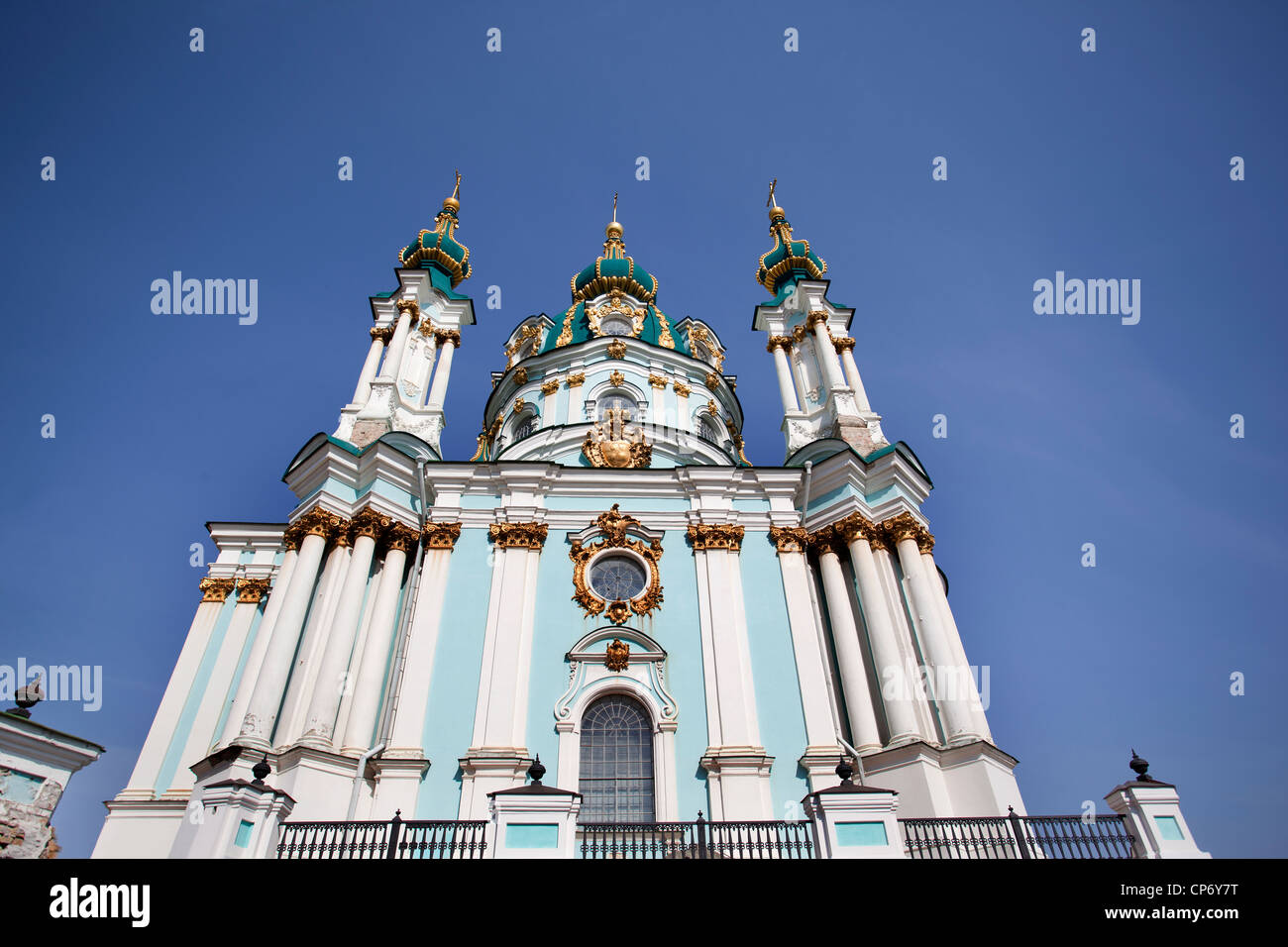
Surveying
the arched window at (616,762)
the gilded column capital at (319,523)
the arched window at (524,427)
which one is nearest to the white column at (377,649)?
the gilded column capital at (319,523)

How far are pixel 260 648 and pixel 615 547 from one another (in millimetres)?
7898

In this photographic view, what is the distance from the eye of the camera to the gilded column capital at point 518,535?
17016 millimetres

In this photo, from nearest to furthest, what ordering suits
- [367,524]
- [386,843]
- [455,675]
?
[386,843]
[455,675]
[367,524]

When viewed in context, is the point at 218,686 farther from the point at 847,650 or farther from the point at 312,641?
the point at 847,650

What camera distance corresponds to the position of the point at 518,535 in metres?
17.1

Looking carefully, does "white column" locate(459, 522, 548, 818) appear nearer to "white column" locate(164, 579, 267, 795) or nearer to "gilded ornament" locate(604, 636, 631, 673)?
"gilded ornament" locate(604, 636, 631, 673)

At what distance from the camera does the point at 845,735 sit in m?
15.2

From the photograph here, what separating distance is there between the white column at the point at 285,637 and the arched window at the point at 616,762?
605 centimetres

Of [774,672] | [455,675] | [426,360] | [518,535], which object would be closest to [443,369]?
[426,360]

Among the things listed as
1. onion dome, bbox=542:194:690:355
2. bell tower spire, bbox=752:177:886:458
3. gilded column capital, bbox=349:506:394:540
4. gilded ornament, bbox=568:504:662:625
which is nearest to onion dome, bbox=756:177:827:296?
bell tower spire, bbox=752:177:886:458

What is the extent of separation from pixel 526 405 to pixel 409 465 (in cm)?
701

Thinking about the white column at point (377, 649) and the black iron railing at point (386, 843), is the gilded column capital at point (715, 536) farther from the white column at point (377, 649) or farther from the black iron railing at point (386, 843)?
the black iron railing at point (386, 843)
